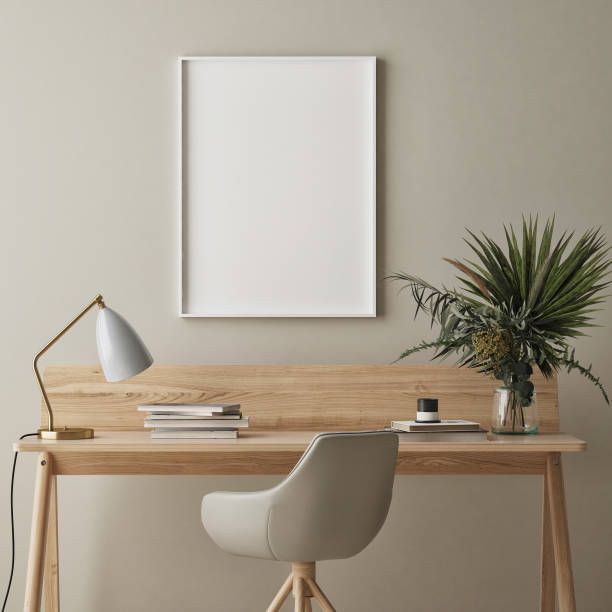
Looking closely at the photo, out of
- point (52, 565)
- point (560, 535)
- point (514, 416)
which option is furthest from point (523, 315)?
point (52, 565)

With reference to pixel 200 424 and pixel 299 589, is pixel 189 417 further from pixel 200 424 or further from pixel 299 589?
pixel 299 589

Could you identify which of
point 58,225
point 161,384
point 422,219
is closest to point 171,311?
point 161,384

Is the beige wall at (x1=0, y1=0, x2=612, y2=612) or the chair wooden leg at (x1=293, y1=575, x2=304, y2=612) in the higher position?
the beige wall at (x1=0, y1=0, x2=612, y2=612)

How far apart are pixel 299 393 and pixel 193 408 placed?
0.38m

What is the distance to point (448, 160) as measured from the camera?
275cm

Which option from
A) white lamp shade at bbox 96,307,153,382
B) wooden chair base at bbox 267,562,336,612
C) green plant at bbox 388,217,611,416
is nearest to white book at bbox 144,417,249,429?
white lamp shade at bbox 96,307,153,382

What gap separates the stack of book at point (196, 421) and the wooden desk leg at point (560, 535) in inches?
32.8

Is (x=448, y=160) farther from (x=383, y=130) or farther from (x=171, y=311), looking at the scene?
(x=171, y=311)

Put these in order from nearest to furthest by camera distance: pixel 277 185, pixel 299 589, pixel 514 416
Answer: pixel 299 589 < pixel 514 416 < pixel 277 185

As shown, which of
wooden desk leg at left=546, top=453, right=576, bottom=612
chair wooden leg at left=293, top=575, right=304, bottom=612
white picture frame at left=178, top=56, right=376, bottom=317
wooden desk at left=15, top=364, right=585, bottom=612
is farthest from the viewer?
white picture frame at left=178, top=56, right=376, bottom=317

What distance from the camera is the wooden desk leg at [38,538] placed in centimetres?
213

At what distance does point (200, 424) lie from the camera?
232cm

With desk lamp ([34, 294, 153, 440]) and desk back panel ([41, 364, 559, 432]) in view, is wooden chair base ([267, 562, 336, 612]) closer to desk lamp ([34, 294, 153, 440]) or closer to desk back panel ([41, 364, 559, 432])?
desk back panel ([41, 364, 559, 432])

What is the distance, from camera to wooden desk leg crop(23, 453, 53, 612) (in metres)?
2.13
